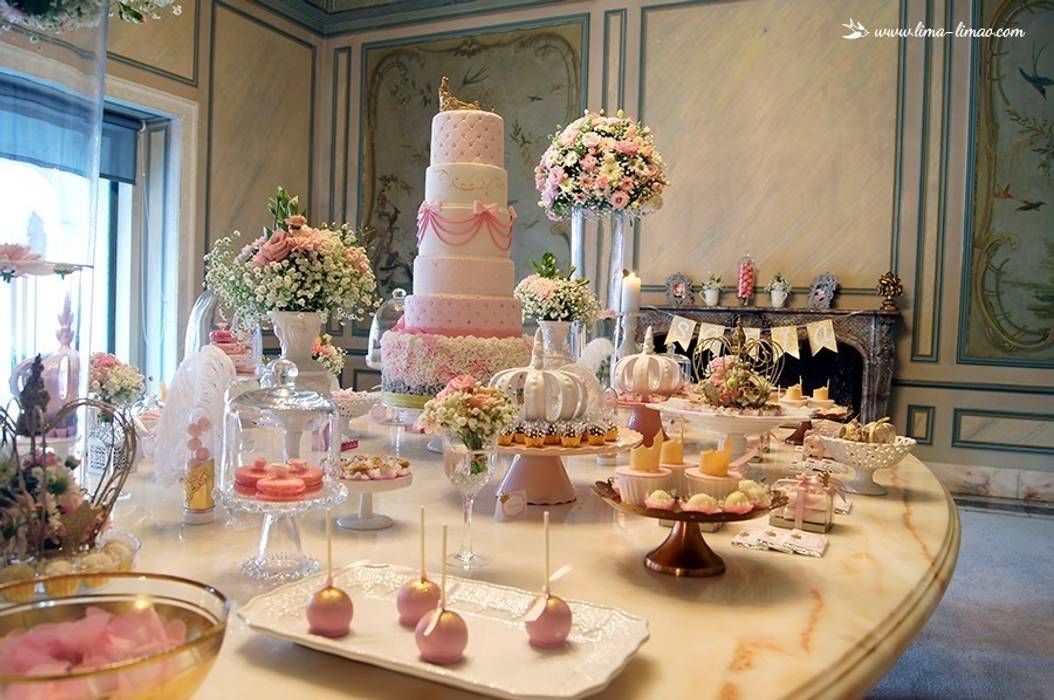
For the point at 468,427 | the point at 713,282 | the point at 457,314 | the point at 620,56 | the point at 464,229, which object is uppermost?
the point at 620,56

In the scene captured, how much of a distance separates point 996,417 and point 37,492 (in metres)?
6.77

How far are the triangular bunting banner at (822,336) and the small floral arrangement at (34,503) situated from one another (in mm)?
6003

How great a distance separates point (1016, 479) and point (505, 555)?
6003 mm

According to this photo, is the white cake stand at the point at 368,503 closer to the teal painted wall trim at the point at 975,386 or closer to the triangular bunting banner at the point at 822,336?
the triangular bunting banner at the point at 822,336

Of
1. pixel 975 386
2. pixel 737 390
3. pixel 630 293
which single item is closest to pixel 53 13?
pixel 737 390

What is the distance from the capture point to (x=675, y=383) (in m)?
2.96

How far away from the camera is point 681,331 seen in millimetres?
6953

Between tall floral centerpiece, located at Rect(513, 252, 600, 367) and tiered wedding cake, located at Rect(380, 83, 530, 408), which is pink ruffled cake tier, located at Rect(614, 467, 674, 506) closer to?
tiered wedding cake, located at Rect(380, 83, 530, 408)

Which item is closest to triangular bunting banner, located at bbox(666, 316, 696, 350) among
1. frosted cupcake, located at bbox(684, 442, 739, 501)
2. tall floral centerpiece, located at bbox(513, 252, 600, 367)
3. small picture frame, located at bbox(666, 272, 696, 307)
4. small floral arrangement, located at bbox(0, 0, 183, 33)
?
small picture frame, located at bbox(666, 272, 696, 307)

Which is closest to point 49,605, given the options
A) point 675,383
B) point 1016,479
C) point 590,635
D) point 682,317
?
point 590,635

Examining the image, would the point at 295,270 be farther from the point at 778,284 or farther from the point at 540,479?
the point at 778,284

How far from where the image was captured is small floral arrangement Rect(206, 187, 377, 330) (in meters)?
2.16

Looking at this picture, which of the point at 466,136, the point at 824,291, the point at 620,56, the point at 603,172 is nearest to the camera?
the point at 466,136

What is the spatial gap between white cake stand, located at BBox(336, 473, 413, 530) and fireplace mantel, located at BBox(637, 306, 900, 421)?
5.27 meters
